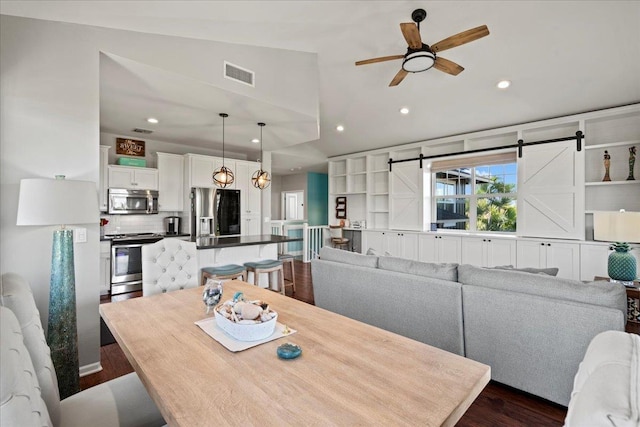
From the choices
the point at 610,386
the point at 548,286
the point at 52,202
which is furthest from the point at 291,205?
the point at 610,386

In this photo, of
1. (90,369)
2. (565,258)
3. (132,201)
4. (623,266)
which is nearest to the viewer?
(90,369)

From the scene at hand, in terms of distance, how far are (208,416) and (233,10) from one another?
10.2 feet

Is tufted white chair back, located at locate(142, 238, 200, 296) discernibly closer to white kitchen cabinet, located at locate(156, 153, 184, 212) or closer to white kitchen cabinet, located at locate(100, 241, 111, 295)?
white kitchen cabinet, located at locate(100, 241, 111, 295)

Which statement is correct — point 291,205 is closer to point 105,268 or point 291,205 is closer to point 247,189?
point 247,189

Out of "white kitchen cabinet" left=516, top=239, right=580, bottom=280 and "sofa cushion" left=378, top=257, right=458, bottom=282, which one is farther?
"white kitchen cabinet" left=516, top=239, right=580, bottom=280

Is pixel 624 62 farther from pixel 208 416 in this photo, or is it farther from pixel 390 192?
pixel 208 416

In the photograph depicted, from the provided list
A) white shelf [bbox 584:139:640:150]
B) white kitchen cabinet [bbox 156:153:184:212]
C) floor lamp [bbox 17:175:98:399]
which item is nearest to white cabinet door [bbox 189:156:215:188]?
white kitchen cabinet [bbox 156:153:184:212]

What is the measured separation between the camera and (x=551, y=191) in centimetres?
479

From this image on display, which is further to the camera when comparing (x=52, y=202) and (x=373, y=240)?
(x=373, y=240)

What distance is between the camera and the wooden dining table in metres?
0.93

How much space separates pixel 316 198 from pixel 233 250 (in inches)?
Result: 241

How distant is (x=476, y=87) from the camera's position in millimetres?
4504

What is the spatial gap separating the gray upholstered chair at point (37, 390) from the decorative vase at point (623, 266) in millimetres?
4154

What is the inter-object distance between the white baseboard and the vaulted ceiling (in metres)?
2.58
